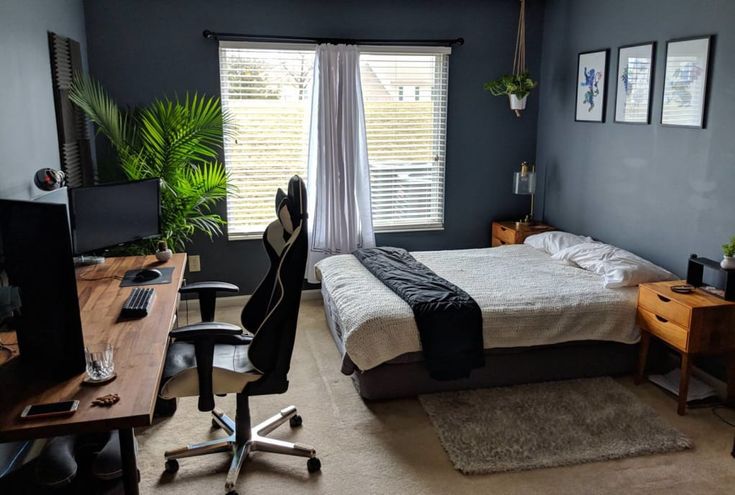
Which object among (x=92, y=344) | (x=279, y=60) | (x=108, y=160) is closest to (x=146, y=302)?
(x=92, y=344)

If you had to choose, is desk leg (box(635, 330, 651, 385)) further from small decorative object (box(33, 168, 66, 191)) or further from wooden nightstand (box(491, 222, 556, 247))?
small decorative object (box(33, 168, 66, 191))

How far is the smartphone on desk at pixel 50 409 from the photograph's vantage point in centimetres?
180

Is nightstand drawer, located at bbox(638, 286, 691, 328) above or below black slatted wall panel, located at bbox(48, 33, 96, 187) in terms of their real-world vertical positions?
below

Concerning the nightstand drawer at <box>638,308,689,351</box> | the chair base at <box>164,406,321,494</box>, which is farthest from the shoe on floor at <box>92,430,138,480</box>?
the nightstand drawer at <box>638,308,689,351</box>

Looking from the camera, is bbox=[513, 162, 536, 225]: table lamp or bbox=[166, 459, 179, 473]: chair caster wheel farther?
bbox=[513, 162, 536, 225]: table lamp

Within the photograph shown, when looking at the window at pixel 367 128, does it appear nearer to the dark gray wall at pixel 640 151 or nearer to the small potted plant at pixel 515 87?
the small potted plant at pixel 515 87

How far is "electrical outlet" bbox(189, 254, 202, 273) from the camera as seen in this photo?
4832 millimetres

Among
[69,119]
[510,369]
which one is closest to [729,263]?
[510,369]

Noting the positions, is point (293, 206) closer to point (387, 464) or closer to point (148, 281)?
point (148, 281)

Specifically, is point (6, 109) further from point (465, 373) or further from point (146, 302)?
point (465, 373)

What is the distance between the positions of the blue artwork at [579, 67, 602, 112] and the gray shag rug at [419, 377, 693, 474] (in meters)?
2.10

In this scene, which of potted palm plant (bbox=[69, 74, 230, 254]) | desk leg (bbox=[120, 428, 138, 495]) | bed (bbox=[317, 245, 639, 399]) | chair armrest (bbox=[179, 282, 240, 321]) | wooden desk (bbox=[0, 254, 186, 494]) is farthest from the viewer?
potted palm plant (bbox=[69, 74, 230, 254])

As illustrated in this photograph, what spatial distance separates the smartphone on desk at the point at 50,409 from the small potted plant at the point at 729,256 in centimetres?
300

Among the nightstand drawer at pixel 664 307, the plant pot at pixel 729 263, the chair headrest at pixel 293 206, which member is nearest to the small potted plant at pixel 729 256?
the plant pot at pixel 729 263
